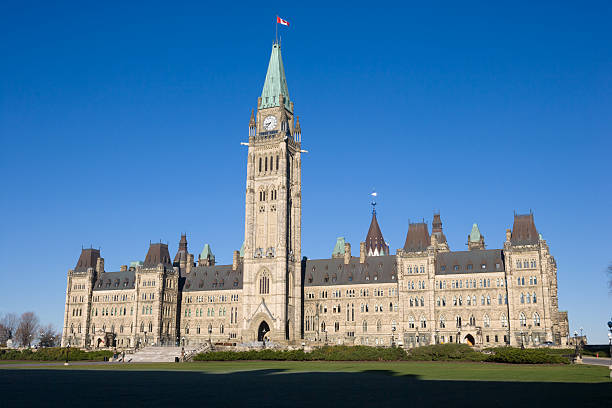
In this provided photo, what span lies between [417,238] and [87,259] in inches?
3054

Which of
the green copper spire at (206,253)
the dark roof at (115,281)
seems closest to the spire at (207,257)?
the green copper spire at (206,253)

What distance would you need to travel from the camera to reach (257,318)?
120188 millimetres

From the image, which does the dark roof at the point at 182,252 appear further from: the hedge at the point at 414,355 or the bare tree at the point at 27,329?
the hedge at the point at 414,355

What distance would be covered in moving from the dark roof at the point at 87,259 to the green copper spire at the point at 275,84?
5326 centimetres

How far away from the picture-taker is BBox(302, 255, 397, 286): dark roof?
122 m

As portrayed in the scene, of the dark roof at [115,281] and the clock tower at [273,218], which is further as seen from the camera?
the dark roof at [115,281]

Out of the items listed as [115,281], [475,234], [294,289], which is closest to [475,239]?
[475,234]

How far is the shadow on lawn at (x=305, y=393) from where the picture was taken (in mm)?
25578

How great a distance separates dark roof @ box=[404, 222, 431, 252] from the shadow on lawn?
77.6 metres

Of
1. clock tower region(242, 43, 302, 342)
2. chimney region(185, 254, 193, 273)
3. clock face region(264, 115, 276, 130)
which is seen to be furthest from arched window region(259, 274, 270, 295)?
clock face region(264, 115, 276, 130)

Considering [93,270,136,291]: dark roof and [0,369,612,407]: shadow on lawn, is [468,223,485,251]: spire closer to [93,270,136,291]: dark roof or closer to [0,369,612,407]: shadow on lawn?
[93,270,136,291]: dark roof

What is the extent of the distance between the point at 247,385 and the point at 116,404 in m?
10.8

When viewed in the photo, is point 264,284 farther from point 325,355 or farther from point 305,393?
point 305,393

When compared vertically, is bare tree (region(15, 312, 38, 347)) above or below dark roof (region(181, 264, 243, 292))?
below
